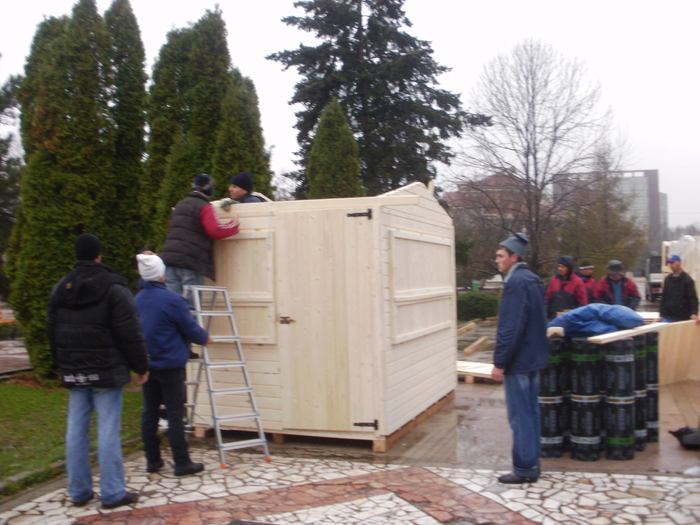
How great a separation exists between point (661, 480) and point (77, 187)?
8.63 m

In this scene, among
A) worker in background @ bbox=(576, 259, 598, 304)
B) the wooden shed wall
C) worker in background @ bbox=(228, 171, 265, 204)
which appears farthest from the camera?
worker in background @ bbox=(576, 259, 598, 304)

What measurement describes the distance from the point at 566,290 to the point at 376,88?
44.3ft

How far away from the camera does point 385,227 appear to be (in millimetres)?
6082

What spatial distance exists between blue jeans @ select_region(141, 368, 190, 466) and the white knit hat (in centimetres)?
82

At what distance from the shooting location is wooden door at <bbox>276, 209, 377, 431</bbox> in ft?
19.6

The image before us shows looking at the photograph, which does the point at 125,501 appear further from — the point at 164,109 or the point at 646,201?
the point at 646,201

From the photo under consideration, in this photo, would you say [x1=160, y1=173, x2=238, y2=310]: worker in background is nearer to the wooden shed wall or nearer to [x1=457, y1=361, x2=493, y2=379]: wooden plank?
the wooden shed wall

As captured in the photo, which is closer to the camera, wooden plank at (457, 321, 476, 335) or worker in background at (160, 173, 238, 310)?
worker in background at (160, 173, 238, 310)

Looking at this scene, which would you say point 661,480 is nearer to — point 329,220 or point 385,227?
point 385,227

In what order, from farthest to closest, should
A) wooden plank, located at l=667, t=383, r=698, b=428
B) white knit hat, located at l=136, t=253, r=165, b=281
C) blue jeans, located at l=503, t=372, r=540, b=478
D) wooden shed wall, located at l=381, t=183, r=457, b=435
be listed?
wooden plank, located at l=667, t=383, r=698, b=428
wooden shed wall, located at l=381, t=183, r=457, b=435
white knit hat, located at l=136, t=253, r=165, b=281
blue jeans, located at l=503, t=372, r=540, b=478

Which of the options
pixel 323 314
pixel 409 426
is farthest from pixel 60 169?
pixel 409 426

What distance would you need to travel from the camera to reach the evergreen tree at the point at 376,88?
842 inches

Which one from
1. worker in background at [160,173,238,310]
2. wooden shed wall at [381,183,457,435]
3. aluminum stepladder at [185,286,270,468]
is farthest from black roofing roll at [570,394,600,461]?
worker in background at [160,173,238,310]

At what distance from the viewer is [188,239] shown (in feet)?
19.7
